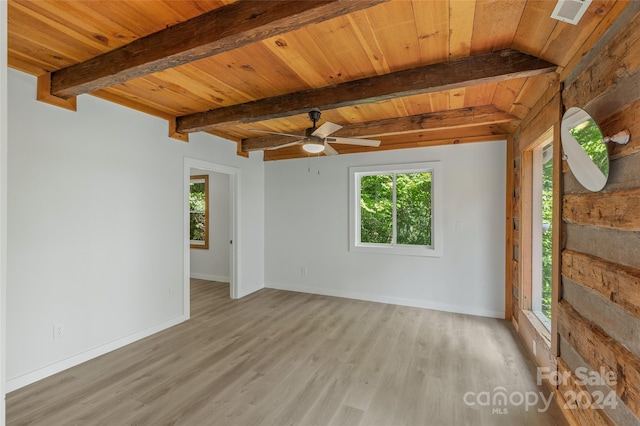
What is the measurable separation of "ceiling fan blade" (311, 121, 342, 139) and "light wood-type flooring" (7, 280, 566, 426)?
216 centimetres

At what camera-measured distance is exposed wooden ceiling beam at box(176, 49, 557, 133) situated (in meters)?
1.99

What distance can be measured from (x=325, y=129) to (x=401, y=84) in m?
0.76

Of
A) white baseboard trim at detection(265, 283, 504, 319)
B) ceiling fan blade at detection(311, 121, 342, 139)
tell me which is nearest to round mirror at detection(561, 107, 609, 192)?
ceiling fan blade at detection(311, 121, 342, 139)

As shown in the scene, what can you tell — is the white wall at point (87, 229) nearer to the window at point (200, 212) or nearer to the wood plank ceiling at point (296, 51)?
the wood plank ceiling at point (296, 51)

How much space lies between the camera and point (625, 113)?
1.35 metres

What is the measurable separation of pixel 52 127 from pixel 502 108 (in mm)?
4333

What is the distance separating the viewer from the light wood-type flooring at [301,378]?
1.98m

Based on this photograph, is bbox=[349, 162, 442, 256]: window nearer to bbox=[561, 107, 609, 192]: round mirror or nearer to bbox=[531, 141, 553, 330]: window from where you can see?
bbox=[531, 141, 553, 330]: window

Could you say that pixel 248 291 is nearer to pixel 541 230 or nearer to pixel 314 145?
pixel 314 145

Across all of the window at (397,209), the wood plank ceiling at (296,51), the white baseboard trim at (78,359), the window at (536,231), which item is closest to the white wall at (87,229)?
the white baseboard trim at (78,359)

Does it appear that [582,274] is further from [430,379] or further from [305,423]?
[305,423]

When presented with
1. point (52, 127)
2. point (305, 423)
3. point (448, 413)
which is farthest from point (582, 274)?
point (52, 127)

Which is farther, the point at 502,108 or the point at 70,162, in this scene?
the point at 502,108

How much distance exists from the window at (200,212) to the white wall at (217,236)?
93mm
